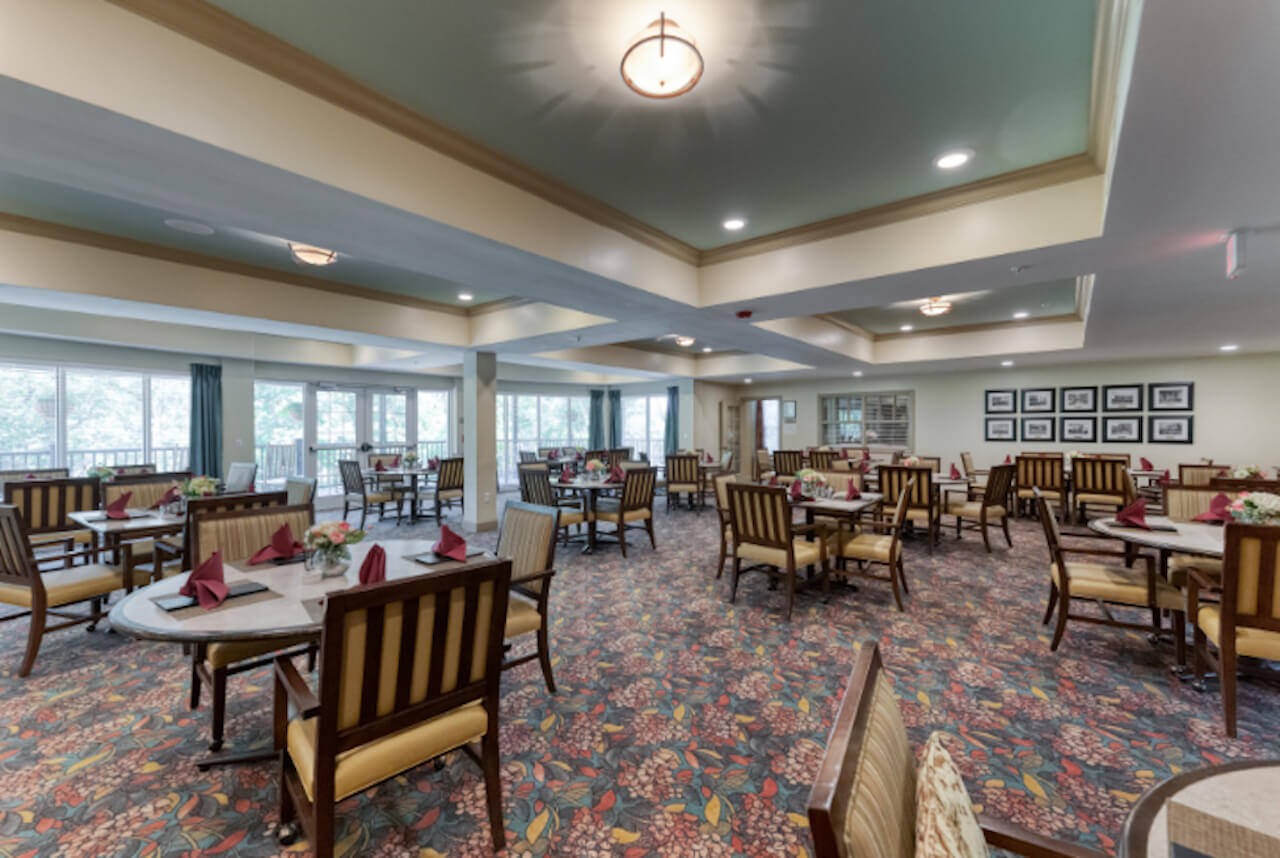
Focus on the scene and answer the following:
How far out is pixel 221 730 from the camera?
2.14m

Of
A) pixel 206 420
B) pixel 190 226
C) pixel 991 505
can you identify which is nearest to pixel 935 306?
pixel 991 505

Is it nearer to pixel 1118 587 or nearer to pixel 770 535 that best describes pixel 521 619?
pixel 770 535

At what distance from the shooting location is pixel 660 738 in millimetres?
2279

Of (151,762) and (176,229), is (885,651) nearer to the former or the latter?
(151,762)

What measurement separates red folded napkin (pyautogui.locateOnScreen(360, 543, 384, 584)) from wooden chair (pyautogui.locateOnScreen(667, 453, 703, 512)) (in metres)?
6.14

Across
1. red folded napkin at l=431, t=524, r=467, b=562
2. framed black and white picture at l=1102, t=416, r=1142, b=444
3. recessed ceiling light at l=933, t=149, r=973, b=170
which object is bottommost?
red folded napkin at l=431, t=524, r=467, b=562

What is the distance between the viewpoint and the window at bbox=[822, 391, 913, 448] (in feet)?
33.2

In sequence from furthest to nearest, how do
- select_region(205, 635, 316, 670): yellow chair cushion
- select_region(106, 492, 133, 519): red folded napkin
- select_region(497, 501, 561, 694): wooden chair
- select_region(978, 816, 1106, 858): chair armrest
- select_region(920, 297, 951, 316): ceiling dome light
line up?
select_region(920, 297, 951, 316): ceiling dome light < select_region(106, 492, 133, 519): red folded napkin < select_region(497, 501, 561, 694): wooden chair < select_region(205, 635, 316, 670): yellow chair cushion < select_region(978, 816, 1106, 858): chair armrest

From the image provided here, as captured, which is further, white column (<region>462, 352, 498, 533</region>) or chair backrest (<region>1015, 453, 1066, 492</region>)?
white column (<region>462, 352, 498, 533</region>)

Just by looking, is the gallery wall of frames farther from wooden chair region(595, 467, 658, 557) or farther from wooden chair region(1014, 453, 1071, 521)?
wooden chair region(595, 467, 658, 557)

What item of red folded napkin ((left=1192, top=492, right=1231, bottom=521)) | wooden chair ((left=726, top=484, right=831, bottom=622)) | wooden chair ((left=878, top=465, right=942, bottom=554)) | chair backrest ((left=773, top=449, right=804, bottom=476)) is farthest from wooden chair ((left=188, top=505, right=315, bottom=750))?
chair backrest ((left=773, top=449, right=804, bottom=476))

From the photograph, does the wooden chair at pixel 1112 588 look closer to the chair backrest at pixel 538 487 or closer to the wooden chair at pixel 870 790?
the wooden chair at pixel 870 790

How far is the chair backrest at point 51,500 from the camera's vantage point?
12.3 feet

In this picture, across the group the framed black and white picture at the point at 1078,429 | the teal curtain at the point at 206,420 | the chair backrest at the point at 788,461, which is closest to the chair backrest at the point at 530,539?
the chair backrest at the point at 788,461
